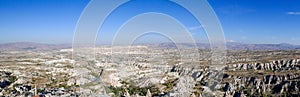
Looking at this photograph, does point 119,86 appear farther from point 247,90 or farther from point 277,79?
point 277,79

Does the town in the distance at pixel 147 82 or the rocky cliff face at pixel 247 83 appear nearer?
the town in the distance at pixel 147 82

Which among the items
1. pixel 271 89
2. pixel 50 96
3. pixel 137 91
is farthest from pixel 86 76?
pixel 271 89

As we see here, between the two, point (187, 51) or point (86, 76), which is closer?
point (86, 76)

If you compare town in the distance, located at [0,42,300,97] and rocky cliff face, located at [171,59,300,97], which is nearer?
town in the distance, located at [0,42,300,97]

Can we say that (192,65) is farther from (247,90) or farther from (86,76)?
(86,76)

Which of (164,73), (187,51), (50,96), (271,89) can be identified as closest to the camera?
(50,96)

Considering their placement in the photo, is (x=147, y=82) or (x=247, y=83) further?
(x=247, y=83)

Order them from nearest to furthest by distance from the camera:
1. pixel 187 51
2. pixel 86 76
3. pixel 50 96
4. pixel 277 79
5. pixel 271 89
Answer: pixel 50 96, pixel 86 76, pixel 271 89, pixel 277 79, pixel 187 51

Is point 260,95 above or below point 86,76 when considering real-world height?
below

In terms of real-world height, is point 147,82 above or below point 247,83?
above
